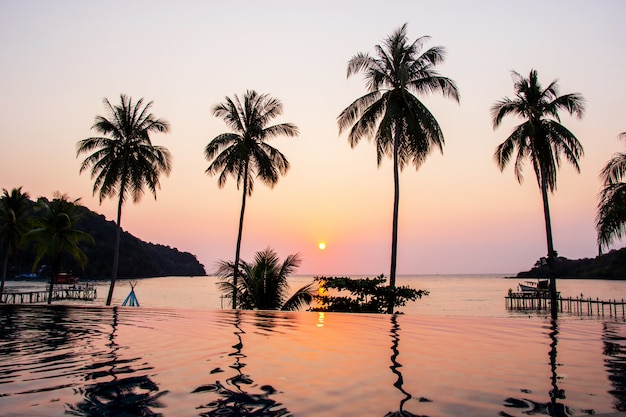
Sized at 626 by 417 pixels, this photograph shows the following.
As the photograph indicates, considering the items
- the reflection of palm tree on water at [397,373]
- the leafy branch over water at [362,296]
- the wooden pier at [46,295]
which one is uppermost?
the leafy branch over water at [362,296]

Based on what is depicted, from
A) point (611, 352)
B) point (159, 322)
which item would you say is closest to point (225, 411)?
point (611, 352)

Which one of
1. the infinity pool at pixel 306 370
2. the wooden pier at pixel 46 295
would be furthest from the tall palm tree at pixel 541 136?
the wooden pier at pixel 46 295

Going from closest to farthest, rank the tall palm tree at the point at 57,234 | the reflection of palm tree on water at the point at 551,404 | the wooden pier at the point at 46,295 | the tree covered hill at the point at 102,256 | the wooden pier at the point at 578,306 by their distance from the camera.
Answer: the reflection of palm tree on water at the point at 551,404 → the tall palm tree at the point at 57,234 → the wooden pier at the point at 578,306 → the wooden pier at the point at 46,295 → the tree covered hill at the point at 102,256

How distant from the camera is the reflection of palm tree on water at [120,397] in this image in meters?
4.38

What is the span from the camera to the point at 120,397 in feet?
15.9

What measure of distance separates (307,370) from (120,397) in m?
2.38

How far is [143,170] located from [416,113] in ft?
58.9

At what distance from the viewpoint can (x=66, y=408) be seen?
4.48 meters

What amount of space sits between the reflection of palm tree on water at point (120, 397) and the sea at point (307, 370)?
0.01m

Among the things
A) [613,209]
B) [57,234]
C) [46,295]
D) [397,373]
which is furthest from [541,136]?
[46,295]

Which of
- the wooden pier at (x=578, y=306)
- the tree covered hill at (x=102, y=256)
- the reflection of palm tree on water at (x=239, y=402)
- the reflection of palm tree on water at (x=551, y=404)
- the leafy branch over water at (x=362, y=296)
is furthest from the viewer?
the tree covered hill at (x=102, y=256)

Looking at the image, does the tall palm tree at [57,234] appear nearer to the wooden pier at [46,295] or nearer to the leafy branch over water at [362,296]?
the wooden pier at [46,295]

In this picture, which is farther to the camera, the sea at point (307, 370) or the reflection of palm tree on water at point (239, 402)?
the sea at point (307, 370)

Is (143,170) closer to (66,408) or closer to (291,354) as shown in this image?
(291,354)
